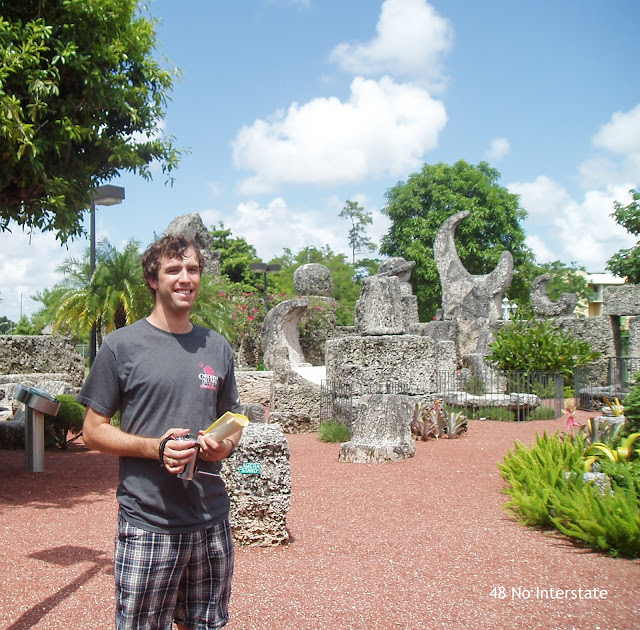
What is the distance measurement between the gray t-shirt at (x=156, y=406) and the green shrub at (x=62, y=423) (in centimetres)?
744

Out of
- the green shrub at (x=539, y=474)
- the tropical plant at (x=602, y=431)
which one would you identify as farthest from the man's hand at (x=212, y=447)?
the tropical plant at (x=602, y=431)

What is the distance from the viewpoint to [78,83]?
6746mm

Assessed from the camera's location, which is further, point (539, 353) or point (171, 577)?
point (539, 353)

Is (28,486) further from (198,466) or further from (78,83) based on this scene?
(198,466)

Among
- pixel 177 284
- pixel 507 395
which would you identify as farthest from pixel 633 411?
pixel 507 395

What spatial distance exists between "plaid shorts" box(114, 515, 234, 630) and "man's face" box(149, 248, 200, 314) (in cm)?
80

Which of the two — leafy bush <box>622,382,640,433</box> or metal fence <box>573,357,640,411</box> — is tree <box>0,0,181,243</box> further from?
metal fence <box>573,357,640,411</box>

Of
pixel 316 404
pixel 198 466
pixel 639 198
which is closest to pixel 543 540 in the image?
pixel 198 466

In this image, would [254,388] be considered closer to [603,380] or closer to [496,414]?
[496,414]

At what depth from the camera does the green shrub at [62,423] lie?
30.5 ft

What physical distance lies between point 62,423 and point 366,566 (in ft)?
20.8

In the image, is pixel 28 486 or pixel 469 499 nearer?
pixel 469 499

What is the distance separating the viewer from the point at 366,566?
4379mm

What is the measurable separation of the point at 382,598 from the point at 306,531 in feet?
4.89
